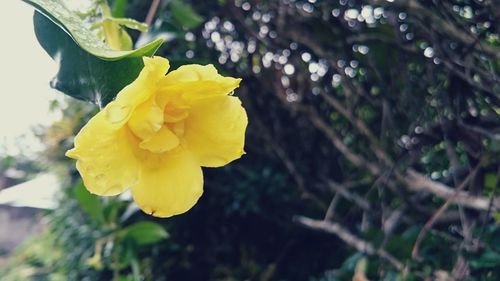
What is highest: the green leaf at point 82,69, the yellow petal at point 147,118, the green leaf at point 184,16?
the green leaf at point 82,69

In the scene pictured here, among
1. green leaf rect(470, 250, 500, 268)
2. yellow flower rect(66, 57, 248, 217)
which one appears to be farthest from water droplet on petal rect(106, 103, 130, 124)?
green leaf rect(470, 250, 500, 268)

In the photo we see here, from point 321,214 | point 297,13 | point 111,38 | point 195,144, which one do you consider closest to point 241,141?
point 195,144

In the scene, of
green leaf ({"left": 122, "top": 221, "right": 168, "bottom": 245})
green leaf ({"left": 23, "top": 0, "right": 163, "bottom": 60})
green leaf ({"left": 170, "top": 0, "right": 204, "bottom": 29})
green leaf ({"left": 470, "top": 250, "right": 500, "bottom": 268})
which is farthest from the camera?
green leaf ({"left": 122, "top": 221, "right": 168, "bottom": 245})

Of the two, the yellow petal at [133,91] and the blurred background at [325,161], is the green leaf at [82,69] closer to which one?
the yellow petal at [133,91]

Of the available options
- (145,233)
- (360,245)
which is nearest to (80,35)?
(360,245)

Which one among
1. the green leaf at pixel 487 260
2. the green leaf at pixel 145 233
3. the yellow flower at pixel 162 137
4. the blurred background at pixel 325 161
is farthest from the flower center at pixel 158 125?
the green leaf at pixel 145 233

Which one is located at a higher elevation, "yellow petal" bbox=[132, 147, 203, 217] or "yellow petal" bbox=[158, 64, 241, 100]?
"yellow petal" bbox=[158, 64, 241, 100]

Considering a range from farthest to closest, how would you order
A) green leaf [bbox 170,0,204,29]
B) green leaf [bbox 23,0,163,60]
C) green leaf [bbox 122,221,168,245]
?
1. green leaf [bbox 122,221,168,245]
2. green leaf [bbox 170,0,204,29]
3. green leaf [bbox 23,0,163,60]

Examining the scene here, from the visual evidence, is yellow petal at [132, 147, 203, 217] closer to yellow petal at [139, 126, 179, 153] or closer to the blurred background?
yellow petal at [139, 126, 179, 153]
